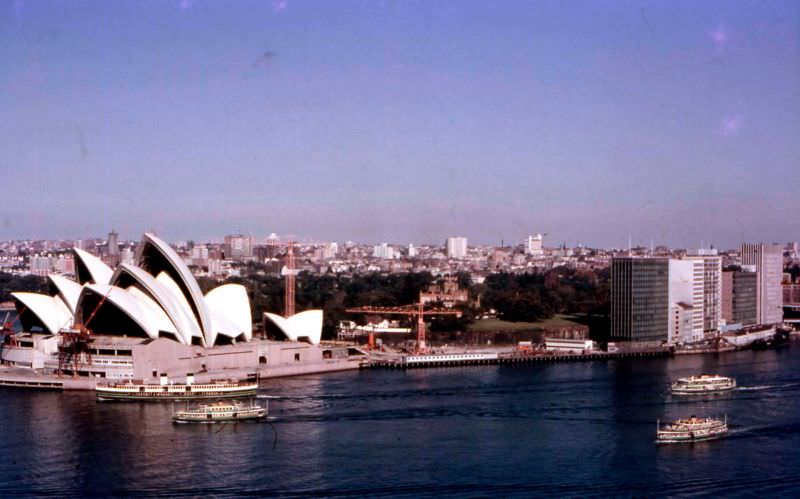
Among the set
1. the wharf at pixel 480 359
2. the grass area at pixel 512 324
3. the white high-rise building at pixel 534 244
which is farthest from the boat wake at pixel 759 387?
the white high-rise building at pixel 534 244

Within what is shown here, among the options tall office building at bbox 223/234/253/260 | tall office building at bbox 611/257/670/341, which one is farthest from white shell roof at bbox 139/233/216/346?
tall office building at bbox 223/234/253/260

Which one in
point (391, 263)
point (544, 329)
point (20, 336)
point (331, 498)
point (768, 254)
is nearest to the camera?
point (331, 498)

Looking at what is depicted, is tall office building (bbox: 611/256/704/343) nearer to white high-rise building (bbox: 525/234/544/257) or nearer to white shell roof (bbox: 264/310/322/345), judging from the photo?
white shell roof (bbox: 264/310/322/345)

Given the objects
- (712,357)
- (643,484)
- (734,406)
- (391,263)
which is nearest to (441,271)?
(391,263)

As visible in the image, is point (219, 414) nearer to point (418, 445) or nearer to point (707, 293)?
point (418, 445)

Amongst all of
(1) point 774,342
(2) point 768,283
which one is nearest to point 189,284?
(1) point 774,342

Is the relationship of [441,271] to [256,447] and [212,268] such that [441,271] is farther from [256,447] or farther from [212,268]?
[256,447]

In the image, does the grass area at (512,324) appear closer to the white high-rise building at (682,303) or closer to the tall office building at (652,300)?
the tall office building at (652,300)
